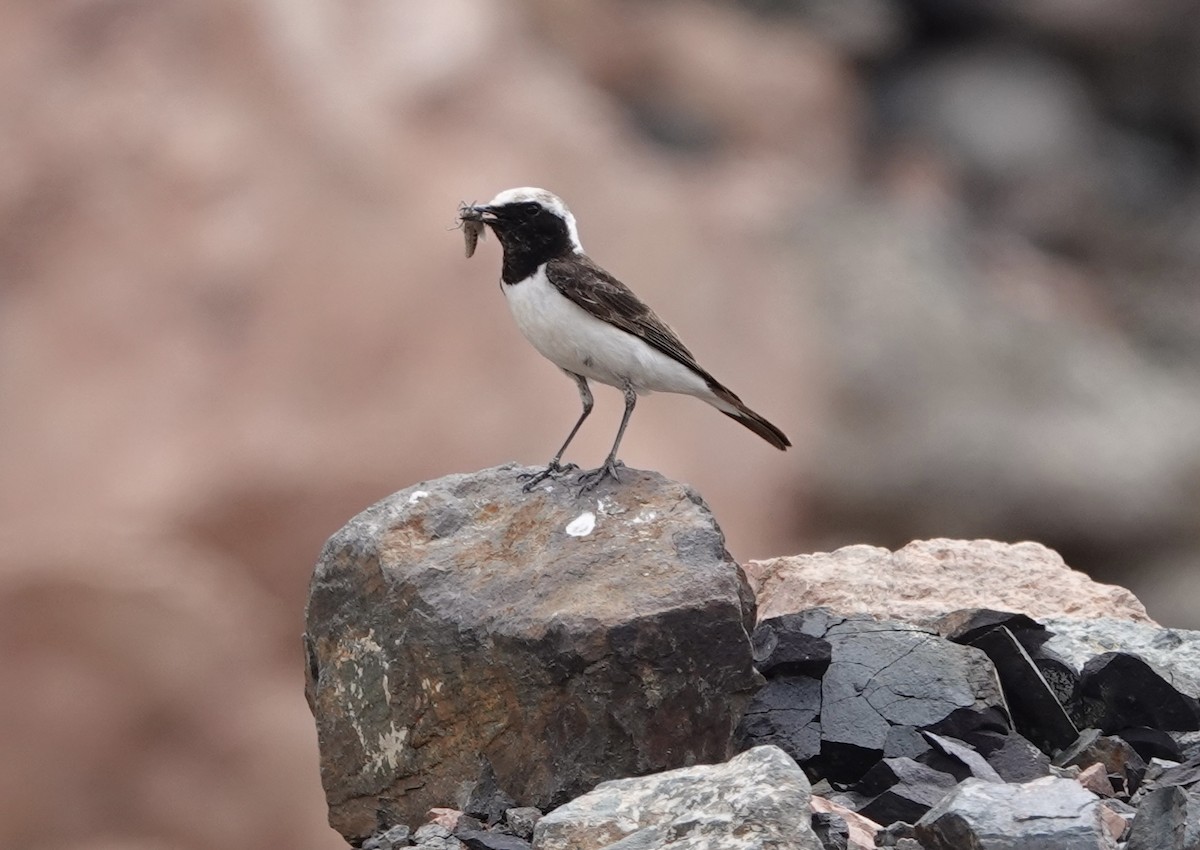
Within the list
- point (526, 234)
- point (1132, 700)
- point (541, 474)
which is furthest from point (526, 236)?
point (1132, 700)

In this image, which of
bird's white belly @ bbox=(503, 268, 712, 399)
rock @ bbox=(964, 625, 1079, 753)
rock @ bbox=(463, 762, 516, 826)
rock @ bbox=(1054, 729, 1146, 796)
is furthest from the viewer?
bird's white belly @ bbox=(503, 268, 712, 399)

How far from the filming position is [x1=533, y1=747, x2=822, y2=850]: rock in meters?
5.50

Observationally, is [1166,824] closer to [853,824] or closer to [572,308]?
[853,824]

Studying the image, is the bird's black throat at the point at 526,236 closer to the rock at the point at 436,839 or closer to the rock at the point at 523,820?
the rock at the point at 523,820

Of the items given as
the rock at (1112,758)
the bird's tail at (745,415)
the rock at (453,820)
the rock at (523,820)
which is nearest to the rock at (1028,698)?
the rock at (1112,758)

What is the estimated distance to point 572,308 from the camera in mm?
8266

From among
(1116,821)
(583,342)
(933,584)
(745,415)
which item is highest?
(583,342)

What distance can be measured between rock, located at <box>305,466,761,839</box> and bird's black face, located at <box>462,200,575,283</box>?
49.2 inches

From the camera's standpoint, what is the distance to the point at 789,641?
24.4ft

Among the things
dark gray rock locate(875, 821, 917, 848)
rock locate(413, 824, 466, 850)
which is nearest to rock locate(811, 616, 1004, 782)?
dark gray rock locate(875, 821, 917, 848)

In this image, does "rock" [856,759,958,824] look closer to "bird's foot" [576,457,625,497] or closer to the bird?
"bird's foot" [576,457,625,497]

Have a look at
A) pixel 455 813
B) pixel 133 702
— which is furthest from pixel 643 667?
pixel 133 702

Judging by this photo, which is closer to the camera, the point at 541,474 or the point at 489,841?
the point at 489,841

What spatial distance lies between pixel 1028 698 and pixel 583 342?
2483mm
